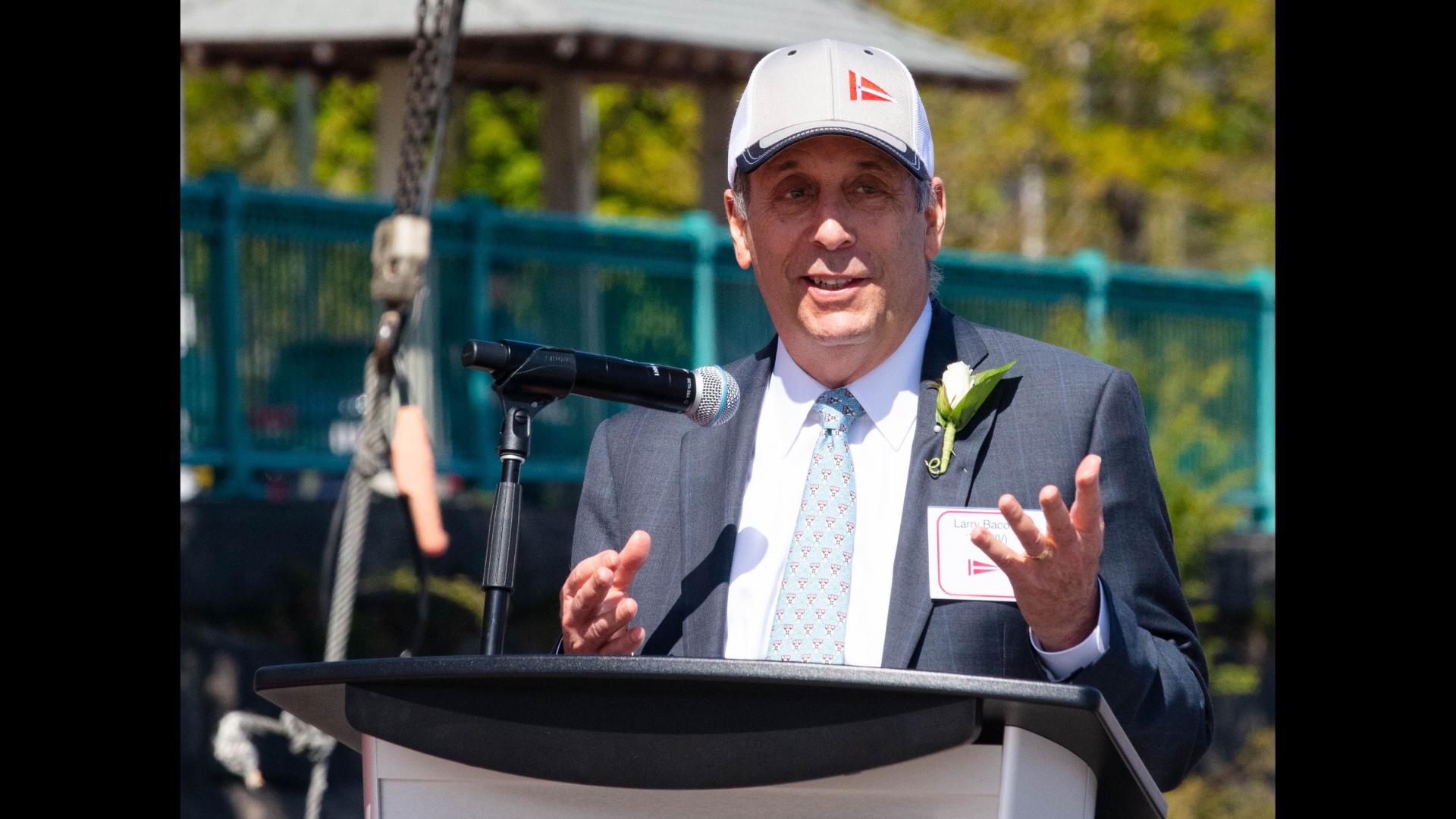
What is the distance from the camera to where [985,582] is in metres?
2.45

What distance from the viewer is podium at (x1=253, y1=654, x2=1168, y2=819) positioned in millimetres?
1728

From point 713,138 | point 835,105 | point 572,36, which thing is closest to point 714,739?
point 835,105

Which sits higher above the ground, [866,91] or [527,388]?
[866,91]

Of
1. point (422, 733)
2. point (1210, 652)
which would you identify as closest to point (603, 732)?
point (422, 733)

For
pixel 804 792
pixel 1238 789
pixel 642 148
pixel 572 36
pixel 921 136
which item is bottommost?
pixel 1238 789

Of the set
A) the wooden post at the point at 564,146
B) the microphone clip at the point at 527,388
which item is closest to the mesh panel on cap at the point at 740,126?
the microphone clip at the point at 527,388

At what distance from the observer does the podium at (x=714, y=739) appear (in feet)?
5.67

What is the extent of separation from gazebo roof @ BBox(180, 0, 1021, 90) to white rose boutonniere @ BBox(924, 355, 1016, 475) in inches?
340

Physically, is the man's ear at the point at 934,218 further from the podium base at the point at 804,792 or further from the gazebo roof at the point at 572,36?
the gazebo roof at the point at 572,36

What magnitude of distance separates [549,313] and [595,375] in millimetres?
7574

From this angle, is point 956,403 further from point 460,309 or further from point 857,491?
point 460,309

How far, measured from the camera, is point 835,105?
2678 millimetres
